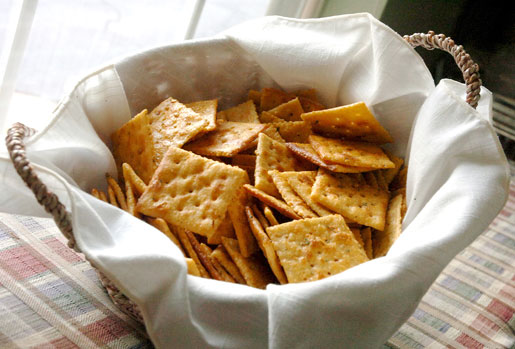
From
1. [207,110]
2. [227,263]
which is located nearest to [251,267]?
[227,263]

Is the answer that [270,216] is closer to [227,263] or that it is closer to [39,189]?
[227,263]

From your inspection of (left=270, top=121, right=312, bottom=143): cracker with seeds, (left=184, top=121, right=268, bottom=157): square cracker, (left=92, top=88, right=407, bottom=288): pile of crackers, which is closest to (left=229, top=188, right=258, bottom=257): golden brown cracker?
(left=92, top=88, right=407, bottom=288): pile of crackers

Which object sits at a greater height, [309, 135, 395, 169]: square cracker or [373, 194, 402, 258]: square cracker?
[309, 135, 395, 169]: square cracker

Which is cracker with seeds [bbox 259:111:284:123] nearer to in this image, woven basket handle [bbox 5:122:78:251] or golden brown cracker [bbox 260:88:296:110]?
golden brown cracker [bbox 260:88:296:110]

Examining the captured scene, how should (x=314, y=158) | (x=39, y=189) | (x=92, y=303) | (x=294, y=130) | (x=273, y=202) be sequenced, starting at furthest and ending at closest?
(x=294, y=130) → (x=314, y=158) → (x=273, y=202) → (x=92, y=303) → (x=39, y=189)

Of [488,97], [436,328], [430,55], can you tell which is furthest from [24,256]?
[430,55]

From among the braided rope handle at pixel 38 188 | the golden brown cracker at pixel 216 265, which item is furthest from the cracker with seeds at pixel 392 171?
the braided rope handle at pixel 38 188

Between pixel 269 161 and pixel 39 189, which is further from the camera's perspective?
pixel 269 161

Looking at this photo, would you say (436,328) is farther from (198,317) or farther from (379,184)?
(198,317)
